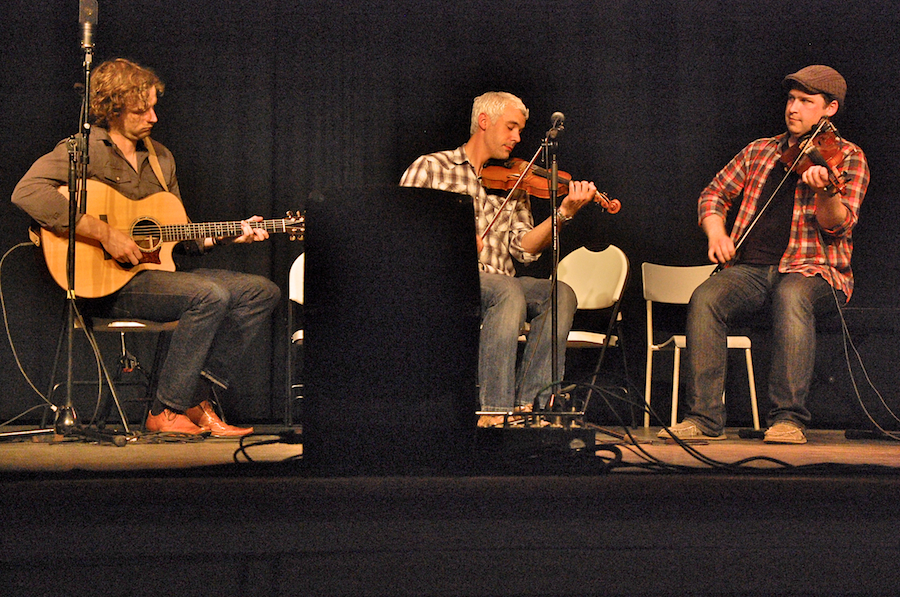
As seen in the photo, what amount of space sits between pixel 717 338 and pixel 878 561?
127 centimetres

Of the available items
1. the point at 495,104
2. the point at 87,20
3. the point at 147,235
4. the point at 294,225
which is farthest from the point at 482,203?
the point at 87,20

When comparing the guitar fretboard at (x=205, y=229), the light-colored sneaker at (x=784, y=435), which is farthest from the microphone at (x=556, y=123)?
the light-colored sneaker at (x=784, y=435)

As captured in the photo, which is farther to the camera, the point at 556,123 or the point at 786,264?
the point at 786,264

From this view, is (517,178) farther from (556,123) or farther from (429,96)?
(429,96)

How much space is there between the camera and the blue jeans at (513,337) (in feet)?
8.98

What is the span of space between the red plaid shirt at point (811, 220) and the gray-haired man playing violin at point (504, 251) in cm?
70

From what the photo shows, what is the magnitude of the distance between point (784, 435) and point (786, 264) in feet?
2.05

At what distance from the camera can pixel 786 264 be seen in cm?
296

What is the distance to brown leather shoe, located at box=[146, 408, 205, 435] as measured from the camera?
9.14ft

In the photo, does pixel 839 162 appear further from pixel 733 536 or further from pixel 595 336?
pixel 733 536

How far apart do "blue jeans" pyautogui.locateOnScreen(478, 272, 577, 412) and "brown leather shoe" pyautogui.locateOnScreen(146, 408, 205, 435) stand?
989 millimetres

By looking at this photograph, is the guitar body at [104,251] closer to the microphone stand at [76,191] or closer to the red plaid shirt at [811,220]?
the microphone stand at [76,191]

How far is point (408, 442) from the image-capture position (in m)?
1.75

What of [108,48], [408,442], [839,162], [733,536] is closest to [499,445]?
[408,442]
